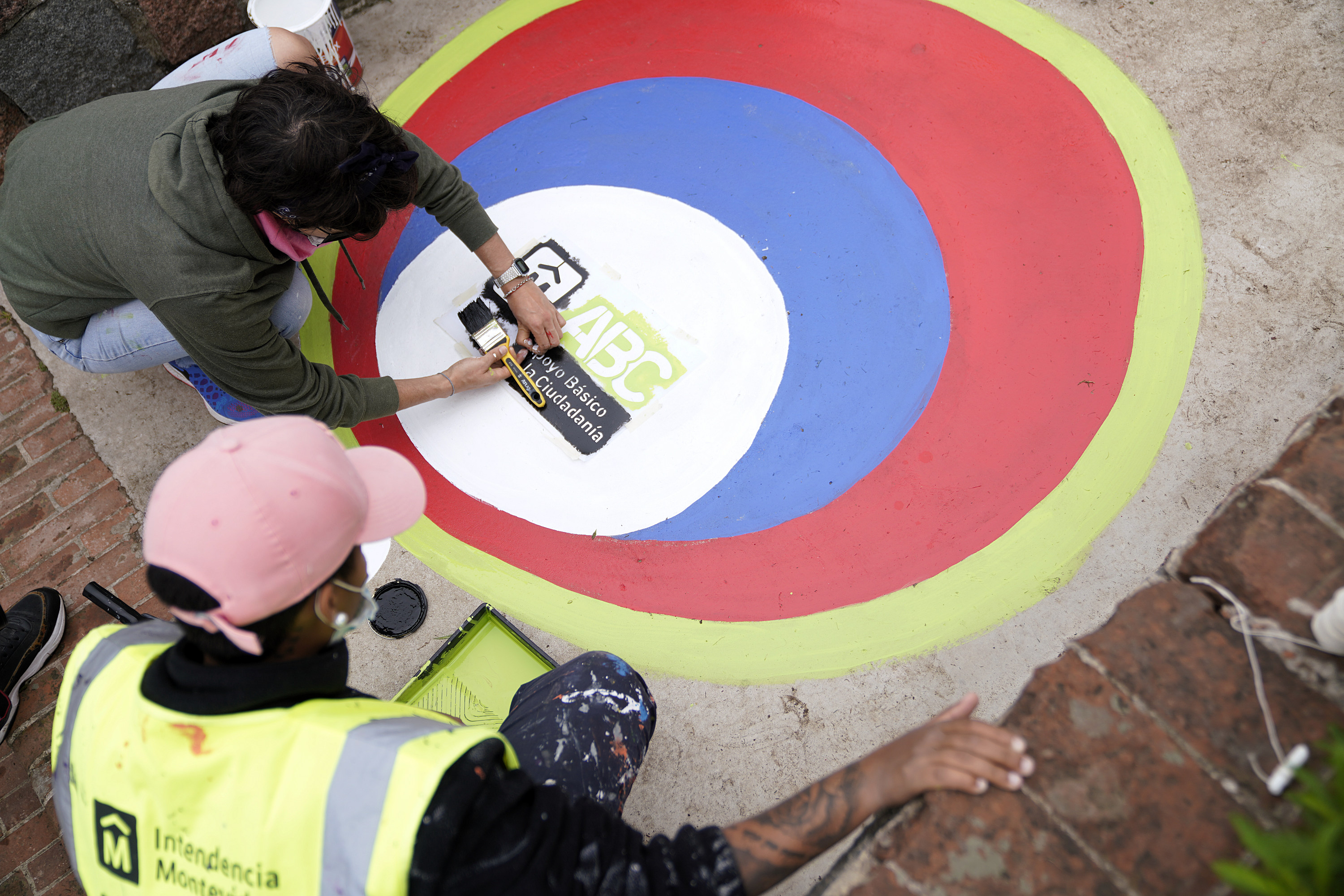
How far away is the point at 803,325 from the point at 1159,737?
4.81ft

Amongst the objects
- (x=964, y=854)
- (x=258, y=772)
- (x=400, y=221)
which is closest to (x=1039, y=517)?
(x=964, y=854)

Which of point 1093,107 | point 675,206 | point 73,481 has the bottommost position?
point 73,481

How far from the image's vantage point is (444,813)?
39.8 inches

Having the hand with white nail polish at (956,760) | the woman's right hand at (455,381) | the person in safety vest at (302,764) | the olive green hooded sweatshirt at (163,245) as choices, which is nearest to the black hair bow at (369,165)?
the olive green hooded sweatshirt at (163,245)

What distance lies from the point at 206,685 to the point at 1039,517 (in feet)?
6.30

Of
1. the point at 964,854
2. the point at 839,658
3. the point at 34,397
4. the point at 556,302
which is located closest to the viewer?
the point at 964,854

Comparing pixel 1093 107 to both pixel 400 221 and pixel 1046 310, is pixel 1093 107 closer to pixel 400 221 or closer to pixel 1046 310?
pixel 1046 310

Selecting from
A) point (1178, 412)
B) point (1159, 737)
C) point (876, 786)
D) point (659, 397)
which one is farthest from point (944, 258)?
point (876, 786)

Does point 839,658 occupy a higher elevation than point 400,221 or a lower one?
lower

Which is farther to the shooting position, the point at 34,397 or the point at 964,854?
the point at 34,397

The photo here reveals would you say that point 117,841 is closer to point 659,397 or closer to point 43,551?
point 659,397

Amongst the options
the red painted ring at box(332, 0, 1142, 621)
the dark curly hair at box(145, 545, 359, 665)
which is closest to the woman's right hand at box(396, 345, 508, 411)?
the red painted ring at box(332, 0, 1142, 621)

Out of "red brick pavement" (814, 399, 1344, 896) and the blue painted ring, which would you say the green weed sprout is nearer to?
"red brick pavement" (814, 399, 1344, 896)

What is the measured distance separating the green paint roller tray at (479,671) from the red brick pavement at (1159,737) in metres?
0.97
